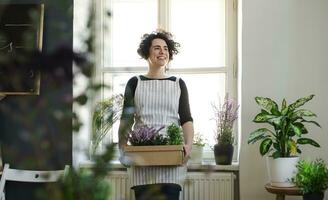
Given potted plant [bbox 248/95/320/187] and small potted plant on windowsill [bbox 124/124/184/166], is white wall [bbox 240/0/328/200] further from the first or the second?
small potted plant on windowsill [bbox 124/124/184/166]

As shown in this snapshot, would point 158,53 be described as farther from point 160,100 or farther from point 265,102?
point 265,102

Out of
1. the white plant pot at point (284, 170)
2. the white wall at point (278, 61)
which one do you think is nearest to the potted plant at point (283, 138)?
the white plant pot at point (284, 170)

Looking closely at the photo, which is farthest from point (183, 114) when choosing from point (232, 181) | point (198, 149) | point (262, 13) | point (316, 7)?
point (316, 7)

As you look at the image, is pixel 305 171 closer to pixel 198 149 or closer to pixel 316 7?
pixel 198 149

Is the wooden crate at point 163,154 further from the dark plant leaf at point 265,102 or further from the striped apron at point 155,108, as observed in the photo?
the dark plant leaf at point 265,102

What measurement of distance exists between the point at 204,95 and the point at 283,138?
40.5 inches

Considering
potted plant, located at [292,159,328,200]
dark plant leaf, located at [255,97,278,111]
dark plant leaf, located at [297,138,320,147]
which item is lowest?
potted plant, located at [292,159,328,200]

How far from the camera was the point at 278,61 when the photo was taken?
A: 335 centimetres

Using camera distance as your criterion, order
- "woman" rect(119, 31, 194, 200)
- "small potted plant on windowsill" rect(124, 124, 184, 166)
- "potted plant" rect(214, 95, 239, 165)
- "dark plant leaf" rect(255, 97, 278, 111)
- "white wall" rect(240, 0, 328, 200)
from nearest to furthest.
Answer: "small potted plant on windowsill" rect(124, 124, 184, 166), "woman" rect(119, 31, 194, 200), "dark plant leaf" rect(255, 97, 278, 111), "white wall" rect(240, 0, 328, 200), "potted plant" rect(214, 95, 239, 165)

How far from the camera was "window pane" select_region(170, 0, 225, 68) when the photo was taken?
12.7 ft

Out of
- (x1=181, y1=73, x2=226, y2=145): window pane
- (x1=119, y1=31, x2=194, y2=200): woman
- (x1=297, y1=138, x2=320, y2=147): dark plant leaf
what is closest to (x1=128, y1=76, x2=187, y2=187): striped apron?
(x1=119, y1=31, x2=194, y2=200): woman

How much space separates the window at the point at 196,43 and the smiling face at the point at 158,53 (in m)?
0.91

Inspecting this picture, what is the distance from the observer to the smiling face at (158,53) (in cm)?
282

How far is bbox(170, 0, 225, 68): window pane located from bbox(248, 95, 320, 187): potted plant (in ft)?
3.12
